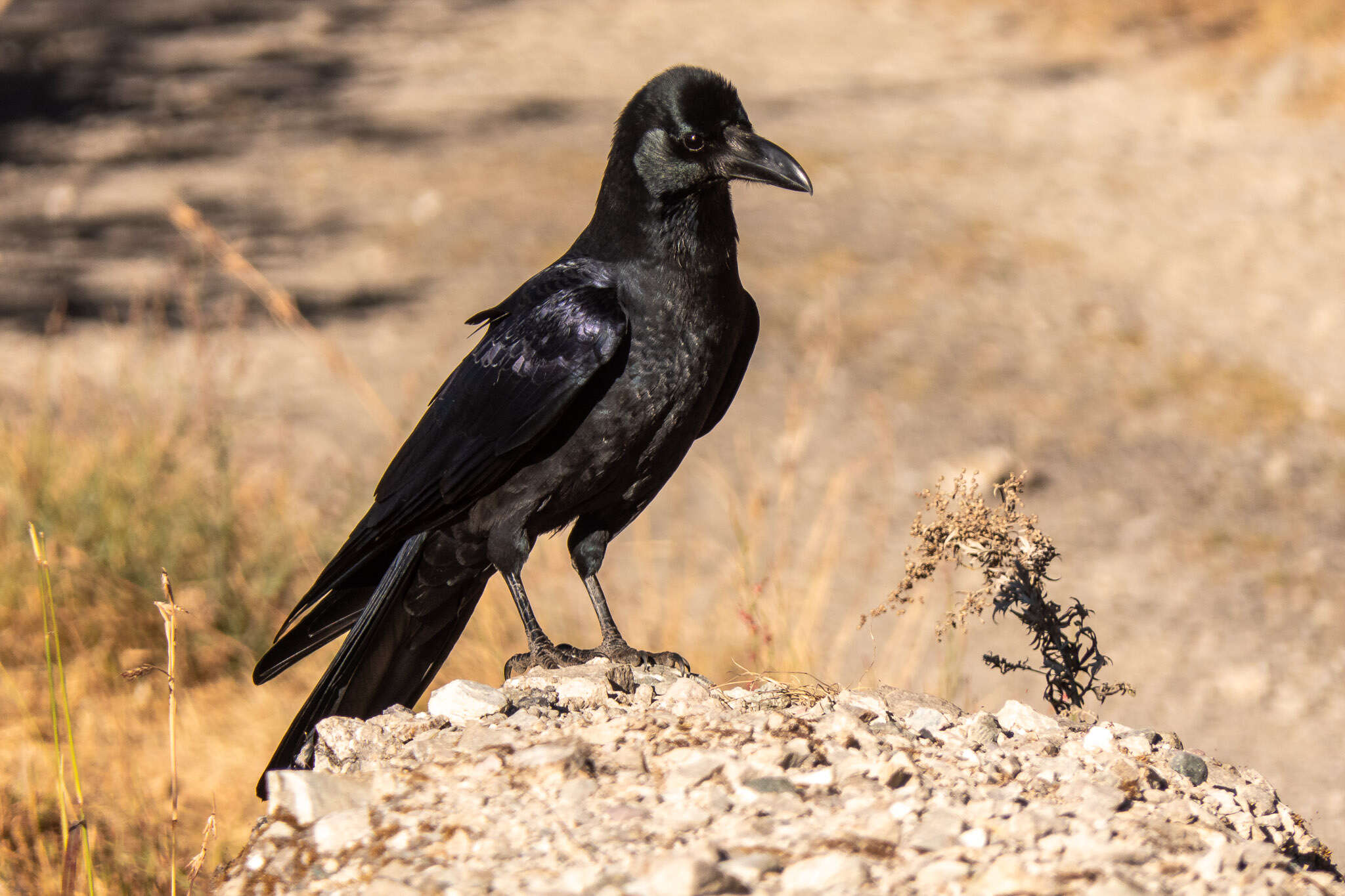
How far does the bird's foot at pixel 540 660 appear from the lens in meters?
3.10

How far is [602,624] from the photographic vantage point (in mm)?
3281

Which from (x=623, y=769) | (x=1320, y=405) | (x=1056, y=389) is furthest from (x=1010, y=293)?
(x=623, y=769)

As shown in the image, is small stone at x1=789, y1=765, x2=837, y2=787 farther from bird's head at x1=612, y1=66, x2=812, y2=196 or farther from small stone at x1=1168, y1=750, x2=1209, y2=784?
bird's head at x1=612, y1=66, x2=812, y2=196

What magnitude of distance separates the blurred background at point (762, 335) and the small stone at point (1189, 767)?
0.68m

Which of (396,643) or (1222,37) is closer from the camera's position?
(396,643)

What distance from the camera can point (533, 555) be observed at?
5.03 metres

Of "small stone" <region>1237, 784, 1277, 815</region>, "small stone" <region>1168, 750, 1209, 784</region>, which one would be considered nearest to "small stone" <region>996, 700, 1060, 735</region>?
"small stone" <region>1168, 750, 1209, 784</region>

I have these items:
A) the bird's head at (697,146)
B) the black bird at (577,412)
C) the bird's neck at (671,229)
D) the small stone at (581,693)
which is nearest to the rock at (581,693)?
the small stone at (581,693)

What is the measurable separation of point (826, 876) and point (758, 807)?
8.7 inches

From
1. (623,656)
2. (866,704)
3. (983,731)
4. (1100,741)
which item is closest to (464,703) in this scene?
(623,656)

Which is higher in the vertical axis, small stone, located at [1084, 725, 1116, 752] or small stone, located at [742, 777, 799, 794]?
small stone, located at [1084, 725, 1116, 752]

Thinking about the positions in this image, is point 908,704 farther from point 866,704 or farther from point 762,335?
point 762,335

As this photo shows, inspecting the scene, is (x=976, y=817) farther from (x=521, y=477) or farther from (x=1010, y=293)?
(x=1010, y=293)

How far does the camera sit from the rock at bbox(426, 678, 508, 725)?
8.54 ft
